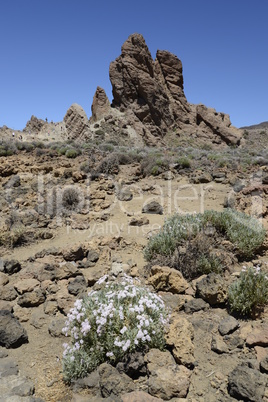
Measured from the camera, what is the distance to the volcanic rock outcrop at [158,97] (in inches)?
1503

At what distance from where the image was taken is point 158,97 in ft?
130

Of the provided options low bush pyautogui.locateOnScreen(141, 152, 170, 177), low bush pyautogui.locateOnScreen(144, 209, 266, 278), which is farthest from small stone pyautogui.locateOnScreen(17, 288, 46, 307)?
low bush pyautogui.locateOnScreen(141, 152, 170, 177)

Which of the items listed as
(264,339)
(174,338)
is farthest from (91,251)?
(264,339)

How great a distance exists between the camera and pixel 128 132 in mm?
35688

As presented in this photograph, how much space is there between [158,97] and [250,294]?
3921 cm

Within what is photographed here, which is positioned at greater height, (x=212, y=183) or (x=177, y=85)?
(x=177, y=85)

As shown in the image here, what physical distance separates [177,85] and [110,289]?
4489 cm

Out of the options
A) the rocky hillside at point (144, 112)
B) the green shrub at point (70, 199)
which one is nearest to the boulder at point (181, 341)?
the green shrub at point (70, 199)

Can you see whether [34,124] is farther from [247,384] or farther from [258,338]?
[247,384]

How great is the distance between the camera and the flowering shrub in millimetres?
3465

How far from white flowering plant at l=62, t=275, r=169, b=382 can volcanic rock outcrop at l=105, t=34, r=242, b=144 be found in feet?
116

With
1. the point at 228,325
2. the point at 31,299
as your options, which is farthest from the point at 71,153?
the point at 228,325

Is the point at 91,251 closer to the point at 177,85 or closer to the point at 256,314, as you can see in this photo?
the point at 256,314

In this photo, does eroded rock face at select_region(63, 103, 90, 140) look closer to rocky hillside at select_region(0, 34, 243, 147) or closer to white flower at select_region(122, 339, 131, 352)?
rocky hillside at select_region(0, 34, 243, 147)
